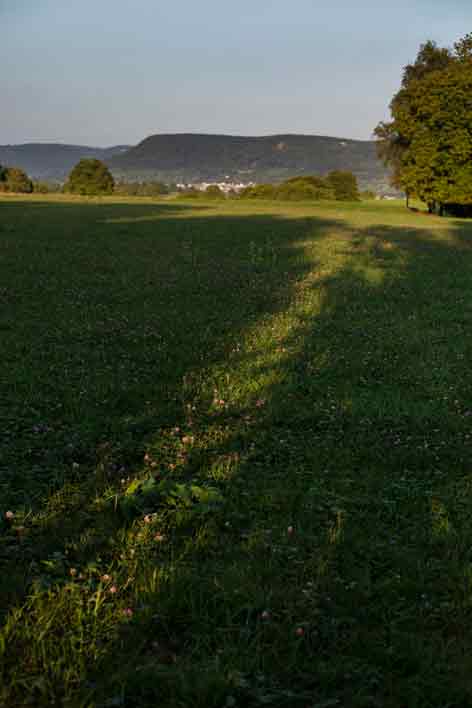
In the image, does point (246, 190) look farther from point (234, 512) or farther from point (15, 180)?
point (234, 512)

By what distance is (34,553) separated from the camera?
4676mm

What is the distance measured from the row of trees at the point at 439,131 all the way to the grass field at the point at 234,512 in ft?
208

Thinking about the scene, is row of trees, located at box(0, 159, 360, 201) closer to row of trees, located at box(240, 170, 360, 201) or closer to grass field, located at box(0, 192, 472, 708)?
row of trees, located at box(240, 170, 360, 201)

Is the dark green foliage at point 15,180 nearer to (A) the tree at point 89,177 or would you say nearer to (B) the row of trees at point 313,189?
(A) the tree at point 89,177

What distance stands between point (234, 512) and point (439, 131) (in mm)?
73784

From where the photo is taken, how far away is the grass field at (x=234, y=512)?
353 cm

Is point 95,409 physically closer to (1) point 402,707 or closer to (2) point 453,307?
(1) point 402,707

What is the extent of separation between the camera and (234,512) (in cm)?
533

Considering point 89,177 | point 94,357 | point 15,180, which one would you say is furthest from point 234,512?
point 15,180

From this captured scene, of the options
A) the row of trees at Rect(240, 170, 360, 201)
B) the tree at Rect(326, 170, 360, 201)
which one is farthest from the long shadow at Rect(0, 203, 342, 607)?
the tree at Rect(326, 170, 360, 201)

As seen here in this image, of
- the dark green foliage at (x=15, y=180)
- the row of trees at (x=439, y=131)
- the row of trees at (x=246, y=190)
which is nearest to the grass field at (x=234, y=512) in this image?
the row of trees at (x=439, y=131)

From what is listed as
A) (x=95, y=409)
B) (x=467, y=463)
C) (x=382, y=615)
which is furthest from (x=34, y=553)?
(x=467, y=463)

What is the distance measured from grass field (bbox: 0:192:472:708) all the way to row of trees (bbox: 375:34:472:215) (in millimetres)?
63340

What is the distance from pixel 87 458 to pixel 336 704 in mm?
4042
